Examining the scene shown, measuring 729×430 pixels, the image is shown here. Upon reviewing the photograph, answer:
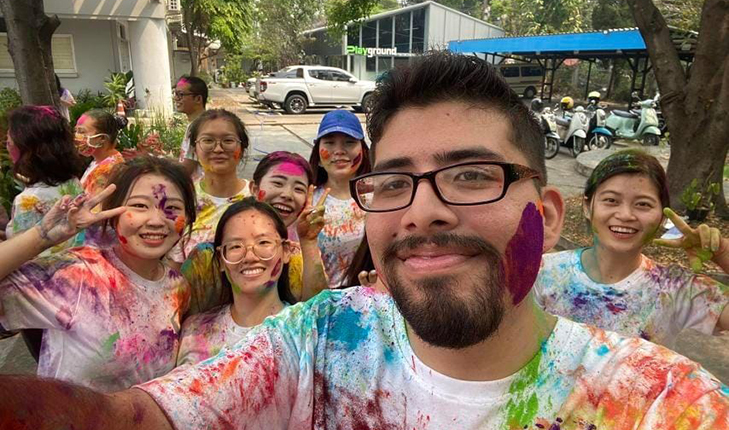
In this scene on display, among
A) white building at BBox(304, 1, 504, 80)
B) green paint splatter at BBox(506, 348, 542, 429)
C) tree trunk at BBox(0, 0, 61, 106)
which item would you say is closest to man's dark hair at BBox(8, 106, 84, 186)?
tree trunk at BBox(0, 0, 61, 106)

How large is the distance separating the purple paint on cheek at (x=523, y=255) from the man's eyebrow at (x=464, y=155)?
0.53 ft

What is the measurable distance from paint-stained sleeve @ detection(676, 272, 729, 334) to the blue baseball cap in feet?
6.06

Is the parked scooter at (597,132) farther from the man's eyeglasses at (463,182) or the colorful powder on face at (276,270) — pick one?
the man's eyeglasses at (463,182)

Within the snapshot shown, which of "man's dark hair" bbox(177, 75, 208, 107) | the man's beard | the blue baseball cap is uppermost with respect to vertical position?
"man's dark hair" bbox(177, 75, 208, 107)

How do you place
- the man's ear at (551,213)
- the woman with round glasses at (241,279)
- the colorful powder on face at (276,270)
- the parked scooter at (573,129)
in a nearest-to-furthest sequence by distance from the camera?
the man's ear at (551,213) → the woman with round glasses at (241,279) → the colorful powder on face at (276,270) → the parked scooter at (573,129)

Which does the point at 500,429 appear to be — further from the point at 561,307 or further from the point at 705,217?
the point at 705,217

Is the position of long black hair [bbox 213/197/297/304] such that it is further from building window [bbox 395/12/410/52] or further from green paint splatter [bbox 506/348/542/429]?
building window [bbox 395/12/410/52]

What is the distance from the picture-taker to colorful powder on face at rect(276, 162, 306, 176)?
2.78 metres

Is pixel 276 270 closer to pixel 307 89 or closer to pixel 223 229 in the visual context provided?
pixel 223 229

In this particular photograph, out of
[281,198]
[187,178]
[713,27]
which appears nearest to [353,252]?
[281,198]

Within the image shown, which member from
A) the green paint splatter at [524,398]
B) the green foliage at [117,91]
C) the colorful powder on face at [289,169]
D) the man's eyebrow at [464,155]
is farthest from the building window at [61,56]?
the green paint splatter at [524,398]

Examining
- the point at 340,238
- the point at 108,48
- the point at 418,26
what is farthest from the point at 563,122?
the point at 418,26

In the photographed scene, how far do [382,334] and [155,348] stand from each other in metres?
1.04

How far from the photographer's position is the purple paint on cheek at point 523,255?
3.87ft
